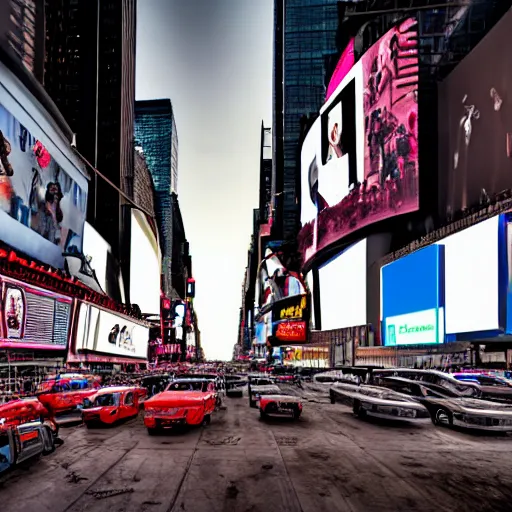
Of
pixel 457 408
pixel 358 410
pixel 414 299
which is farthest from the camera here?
pixel 414 299

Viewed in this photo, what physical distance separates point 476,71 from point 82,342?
1802 inches

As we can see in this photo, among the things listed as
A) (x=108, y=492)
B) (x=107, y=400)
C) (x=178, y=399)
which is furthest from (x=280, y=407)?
(x=108, y=492)

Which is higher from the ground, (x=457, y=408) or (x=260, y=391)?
(x=457, y=408)

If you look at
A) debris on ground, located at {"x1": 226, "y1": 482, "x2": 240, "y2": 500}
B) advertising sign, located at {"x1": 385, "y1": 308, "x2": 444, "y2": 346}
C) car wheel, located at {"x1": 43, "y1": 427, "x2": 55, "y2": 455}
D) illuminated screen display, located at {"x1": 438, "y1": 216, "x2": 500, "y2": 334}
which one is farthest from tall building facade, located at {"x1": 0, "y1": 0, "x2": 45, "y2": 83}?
debris on ground, located at {"x1": 226, "y1": 482, "x2": 240, "y2": 500}

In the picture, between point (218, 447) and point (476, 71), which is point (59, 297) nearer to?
point (218, 447)

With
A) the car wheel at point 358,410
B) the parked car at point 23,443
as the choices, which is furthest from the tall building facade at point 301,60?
the parked car at point 23,443

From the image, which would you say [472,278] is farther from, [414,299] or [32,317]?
[32,317]

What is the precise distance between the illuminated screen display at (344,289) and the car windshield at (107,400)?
52.0 metres

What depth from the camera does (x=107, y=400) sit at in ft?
59.2

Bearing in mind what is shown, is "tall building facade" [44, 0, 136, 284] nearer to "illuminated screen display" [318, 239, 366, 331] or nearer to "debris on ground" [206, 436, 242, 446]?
"illuminated screen display" [318, 239, 366, 331]

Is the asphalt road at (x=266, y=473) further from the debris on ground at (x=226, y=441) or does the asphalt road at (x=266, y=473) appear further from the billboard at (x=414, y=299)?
the billboard at (x=414, y=299)

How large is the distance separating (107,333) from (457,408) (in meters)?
48.5

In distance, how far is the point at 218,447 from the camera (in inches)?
519

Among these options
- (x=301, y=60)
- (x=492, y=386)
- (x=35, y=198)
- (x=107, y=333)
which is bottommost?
(x=492, y=386)
